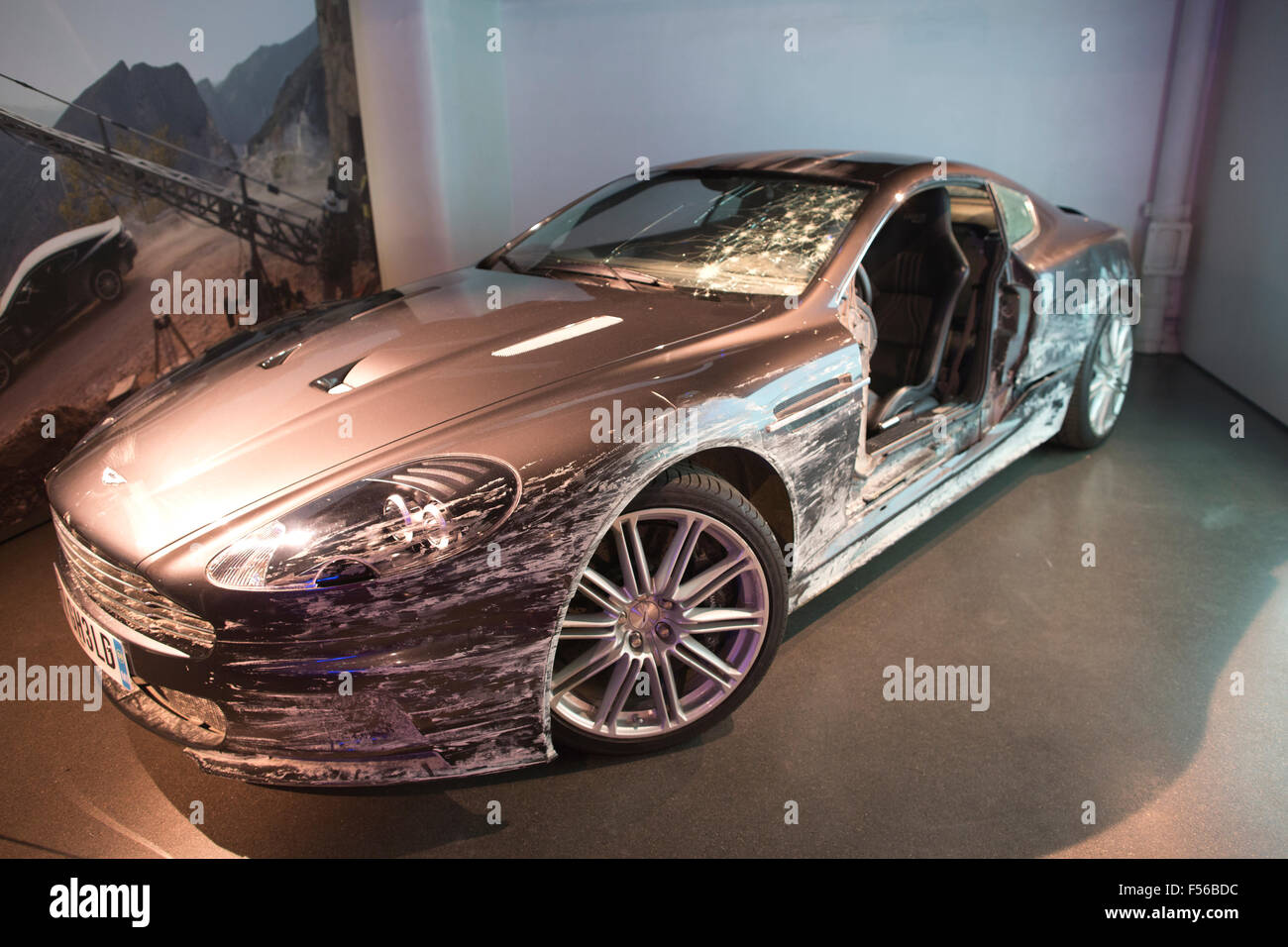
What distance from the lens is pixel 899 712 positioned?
205 cm

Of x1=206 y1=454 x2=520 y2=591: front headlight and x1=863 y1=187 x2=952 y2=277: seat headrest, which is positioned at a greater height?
x1=863 y1=187 x2=952 y2=277: seat headrest

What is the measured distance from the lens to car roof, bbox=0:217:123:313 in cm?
291

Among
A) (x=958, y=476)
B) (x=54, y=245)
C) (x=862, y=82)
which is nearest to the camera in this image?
(x=958, y=476)

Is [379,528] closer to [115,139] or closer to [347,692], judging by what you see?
[347,692]

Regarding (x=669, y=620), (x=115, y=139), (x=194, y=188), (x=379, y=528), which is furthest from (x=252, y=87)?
(x=669, y=620)

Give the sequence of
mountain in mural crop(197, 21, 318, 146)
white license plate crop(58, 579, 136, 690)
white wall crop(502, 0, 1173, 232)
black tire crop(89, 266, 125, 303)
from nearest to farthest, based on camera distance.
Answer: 1. white license plate crop(58, 579, 136, 690)
2. black tire crop(89, 266, 125, 303)
3. mountain in mural crop(197, 21, 318, 146)
4. white wall crop(502, 0, 1173, 232)

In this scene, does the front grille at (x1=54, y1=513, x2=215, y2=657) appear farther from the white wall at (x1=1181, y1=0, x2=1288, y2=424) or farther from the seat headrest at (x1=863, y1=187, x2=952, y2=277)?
the white wall at (x1=1181, y1=0, x2=1288, y2=424)

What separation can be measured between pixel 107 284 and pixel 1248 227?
16.9ft

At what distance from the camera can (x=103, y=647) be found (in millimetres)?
1609

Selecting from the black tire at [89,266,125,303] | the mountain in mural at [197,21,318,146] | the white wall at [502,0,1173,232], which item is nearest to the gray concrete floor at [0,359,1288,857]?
the black tire at [89,266,125,303]

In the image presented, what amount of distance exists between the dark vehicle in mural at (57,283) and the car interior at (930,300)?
2735 millimetres

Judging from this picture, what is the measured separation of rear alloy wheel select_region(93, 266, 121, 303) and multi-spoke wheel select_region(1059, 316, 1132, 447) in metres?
3.64

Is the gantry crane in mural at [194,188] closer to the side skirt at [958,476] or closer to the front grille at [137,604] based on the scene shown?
the front grille at [137,604]

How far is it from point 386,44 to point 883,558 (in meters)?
3.47
